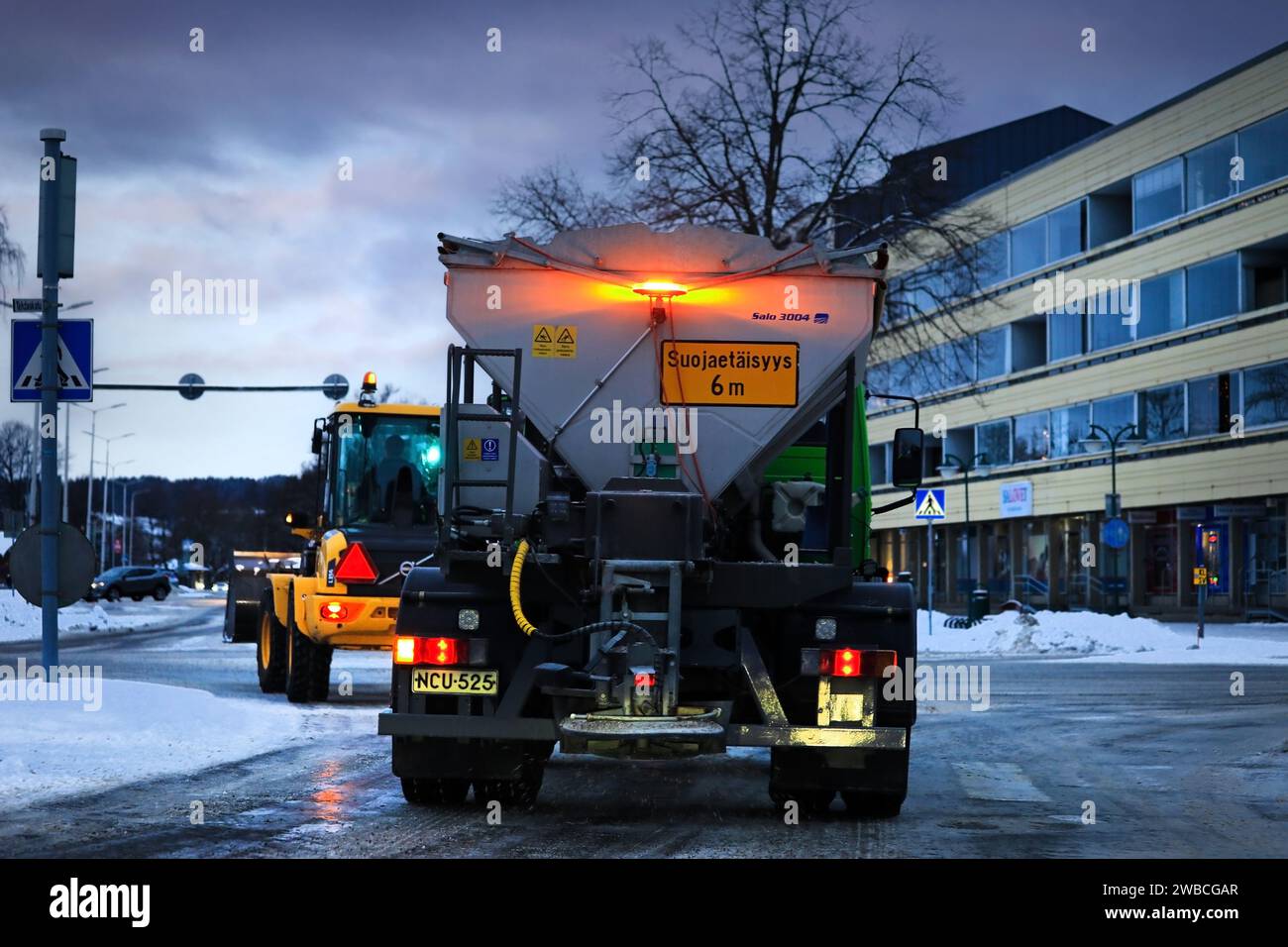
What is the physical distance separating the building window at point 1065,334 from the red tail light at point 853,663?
48628 mm

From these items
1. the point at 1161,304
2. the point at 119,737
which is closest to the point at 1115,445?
the point at 1161,304

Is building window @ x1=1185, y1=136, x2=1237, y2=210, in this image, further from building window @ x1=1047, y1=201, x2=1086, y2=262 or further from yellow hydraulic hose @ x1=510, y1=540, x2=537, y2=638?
yellow hydraulic hose @ x1=510, y1=540, x2=537, y2=638

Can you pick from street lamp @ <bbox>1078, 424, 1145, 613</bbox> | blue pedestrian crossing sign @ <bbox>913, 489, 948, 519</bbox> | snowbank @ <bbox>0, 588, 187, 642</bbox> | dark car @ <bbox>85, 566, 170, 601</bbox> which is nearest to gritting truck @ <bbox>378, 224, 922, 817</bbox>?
blue pedestrian crossing sign @ <bbox>913, 489, 948, 519</bbox>

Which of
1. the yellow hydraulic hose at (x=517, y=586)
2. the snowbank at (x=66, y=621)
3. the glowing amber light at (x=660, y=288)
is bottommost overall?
the snowbank at (x=66, y=621)

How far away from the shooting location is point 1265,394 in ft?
153

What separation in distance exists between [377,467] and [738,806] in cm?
924

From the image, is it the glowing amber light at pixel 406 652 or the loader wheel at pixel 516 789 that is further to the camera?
the loader wheel at pixel 516 789

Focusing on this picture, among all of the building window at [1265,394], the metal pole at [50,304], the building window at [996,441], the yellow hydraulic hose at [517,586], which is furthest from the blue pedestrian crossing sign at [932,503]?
the building window at [996,441]

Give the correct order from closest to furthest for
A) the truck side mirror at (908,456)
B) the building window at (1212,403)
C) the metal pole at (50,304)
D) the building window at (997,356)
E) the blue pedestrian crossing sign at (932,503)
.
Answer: the truck side mirror at (908,456) → the metal pole at (50,304) → the blue pedestrian crossing sign at (932,503) → the building window at (1212,403) → the building window at (997,356)

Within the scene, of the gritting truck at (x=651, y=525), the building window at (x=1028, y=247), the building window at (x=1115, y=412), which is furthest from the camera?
the building window at (x=1028, y=247)

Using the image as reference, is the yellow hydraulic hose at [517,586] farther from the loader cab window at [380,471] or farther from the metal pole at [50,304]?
the loader cab window at [380,471]

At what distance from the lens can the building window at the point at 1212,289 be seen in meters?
48.0
